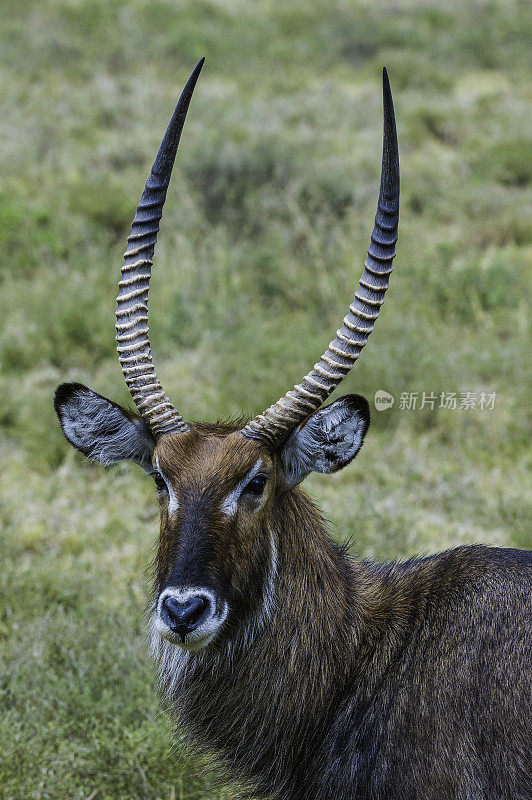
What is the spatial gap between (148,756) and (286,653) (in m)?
0.93

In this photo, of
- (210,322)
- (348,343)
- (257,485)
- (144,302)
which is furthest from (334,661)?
(210,322)

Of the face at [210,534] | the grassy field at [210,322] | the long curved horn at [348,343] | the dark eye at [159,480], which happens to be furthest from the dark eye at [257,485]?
the grassy field at [210,322]

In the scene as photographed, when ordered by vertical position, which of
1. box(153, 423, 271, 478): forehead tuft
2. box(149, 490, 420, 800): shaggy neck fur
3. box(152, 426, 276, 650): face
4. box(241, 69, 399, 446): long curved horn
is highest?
box(241, 69, 399, 446): long curved horn

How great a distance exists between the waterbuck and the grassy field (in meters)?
0.50

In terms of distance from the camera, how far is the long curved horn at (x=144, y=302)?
3.32m

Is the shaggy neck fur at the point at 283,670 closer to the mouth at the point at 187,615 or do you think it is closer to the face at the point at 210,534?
the face at the point at 210,534

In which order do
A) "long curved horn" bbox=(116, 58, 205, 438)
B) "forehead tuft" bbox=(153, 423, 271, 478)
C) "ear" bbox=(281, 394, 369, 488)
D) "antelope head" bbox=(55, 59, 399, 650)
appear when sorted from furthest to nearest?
"long curved horn" bbox=(116, 58, 205, 438) < "ear" bbox=(281, 394, 369, 488) < "forehead tuft" bbox=(153, 423, 271, 478) < "antelope head" bbox=(55, 59, 399, 650)

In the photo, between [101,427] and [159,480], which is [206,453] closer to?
[159,480]

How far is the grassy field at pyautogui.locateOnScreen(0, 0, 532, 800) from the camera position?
13.9 feet

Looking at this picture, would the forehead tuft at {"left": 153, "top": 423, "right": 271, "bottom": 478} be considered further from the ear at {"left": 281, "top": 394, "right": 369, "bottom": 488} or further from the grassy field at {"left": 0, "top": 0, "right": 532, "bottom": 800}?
the grassy field at {"left": 0, "top": 0, "right": 532, "bottom": 800}

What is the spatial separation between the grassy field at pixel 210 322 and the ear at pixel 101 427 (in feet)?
3.87

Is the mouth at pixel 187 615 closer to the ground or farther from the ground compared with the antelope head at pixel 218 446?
closer to the ground

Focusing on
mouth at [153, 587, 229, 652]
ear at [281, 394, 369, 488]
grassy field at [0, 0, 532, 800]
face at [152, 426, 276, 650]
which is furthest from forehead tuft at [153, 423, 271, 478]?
grassy field at [0, 0, 532, 800]

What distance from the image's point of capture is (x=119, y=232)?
32.8ft
